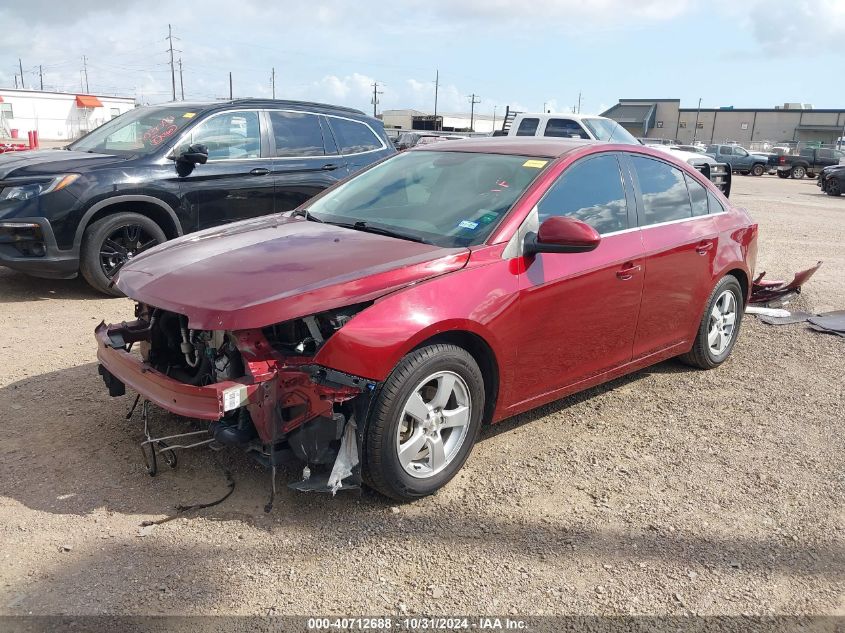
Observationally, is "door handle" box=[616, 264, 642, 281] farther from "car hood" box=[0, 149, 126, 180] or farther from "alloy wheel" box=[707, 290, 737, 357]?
"car hood" box=[0, 149, 126, 180]

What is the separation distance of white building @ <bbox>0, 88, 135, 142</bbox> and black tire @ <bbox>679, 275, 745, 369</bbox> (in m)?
54.9

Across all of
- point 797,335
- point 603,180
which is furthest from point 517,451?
point 797,335

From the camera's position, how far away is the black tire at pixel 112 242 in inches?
249

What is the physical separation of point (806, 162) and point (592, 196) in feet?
124

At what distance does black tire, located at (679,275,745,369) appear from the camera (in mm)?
5027

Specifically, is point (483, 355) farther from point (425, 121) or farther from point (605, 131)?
point (425, 121)

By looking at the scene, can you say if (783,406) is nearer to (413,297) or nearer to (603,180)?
(603,180)

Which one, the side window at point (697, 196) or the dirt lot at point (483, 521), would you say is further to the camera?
the side window at point (697, 196)

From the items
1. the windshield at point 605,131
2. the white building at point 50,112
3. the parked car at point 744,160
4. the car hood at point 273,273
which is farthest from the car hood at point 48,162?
the white building at point 50,112

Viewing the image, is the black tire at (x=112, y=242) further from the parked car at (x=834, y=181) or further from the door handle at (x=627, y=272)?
the parked car at (x=834, y=181)

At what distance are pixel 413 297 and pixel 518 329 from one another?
0.70m

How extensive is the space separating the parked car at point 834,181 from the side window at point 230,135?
23501 mm

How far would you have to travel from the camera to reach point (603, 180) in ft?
13.9

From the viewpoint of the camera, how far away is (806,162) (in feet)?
118
